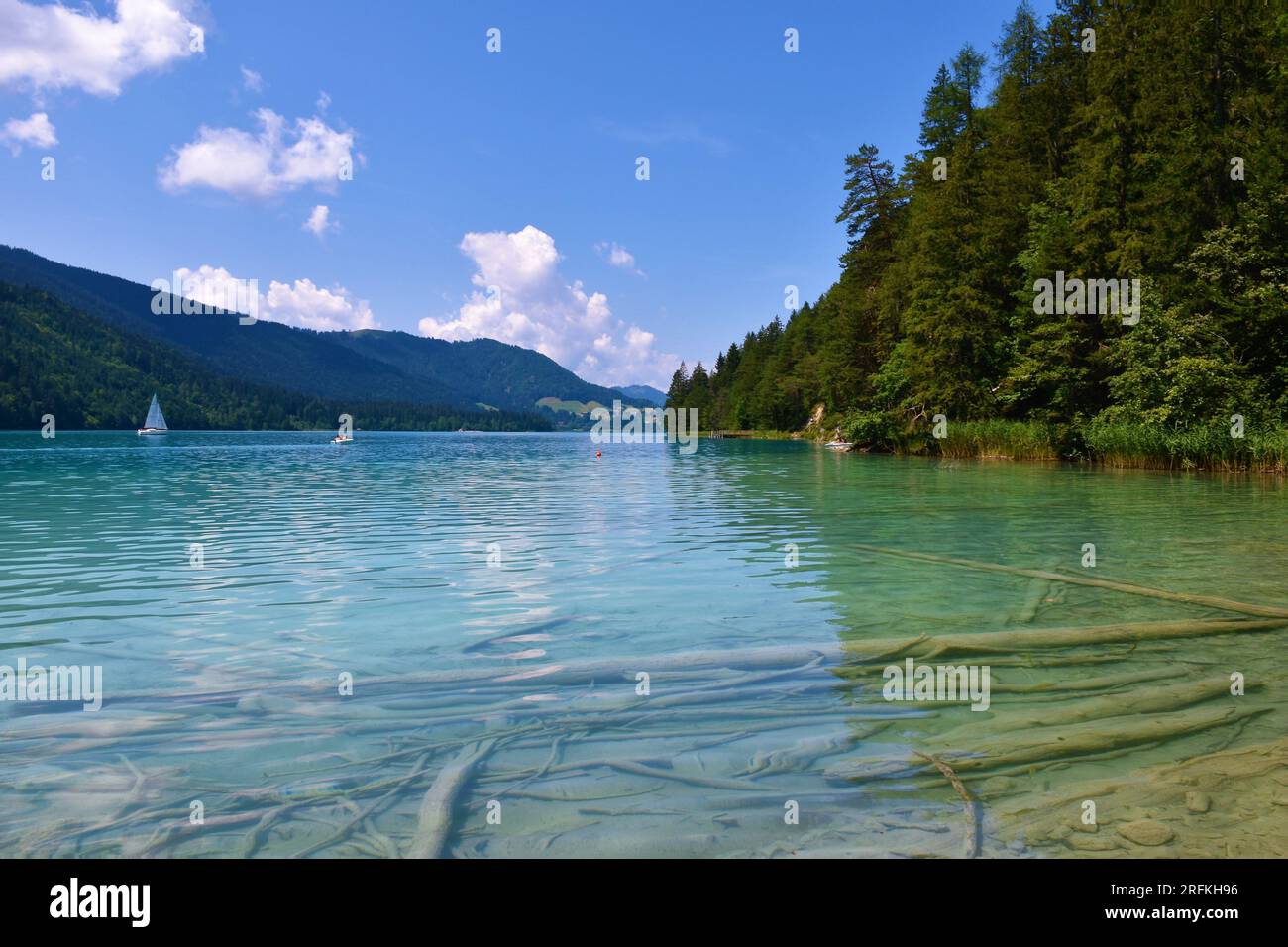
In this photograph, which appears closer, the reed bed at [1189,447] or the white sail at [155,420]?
the reed bed at [1189,447]

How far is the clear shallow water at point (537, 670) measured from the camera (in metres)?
4.64

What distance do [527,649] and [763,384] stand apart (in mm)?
131175

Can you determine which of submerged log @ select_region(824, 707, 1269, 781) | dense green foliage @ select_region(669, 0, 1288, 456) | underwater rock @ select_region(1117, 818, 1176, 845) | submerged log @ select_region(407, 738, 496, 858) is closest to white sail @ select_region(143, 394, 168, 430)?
dense green foliage @ select_region(669, 0, 1288, 456)

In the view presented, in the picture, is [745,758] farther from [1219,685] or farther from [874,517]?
[874,517]

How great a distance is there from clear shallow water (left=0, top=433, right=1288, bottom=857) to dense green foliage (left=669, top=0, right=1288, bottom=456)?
17.9 m

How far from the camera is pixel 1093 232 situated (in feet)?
135

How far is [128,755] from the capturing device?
5645 millimetres

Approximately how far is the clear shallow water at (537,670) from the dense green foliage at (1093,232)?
17922mm

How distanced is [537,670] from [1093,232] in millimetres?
43791

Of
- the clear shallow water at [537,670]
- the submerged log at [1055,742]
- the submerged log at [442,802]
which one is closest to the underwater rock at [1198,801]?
the clear shallow water at [537,670]

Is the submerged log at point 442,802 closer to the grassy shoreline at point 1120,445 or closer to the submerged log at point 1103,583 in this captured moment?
the submerged log at point 1103,583

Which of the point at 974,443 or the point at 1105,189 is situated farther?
the point at 974,443

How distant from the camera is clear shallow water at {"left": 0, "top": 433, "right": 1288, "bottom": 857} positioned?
4637 millimetres
